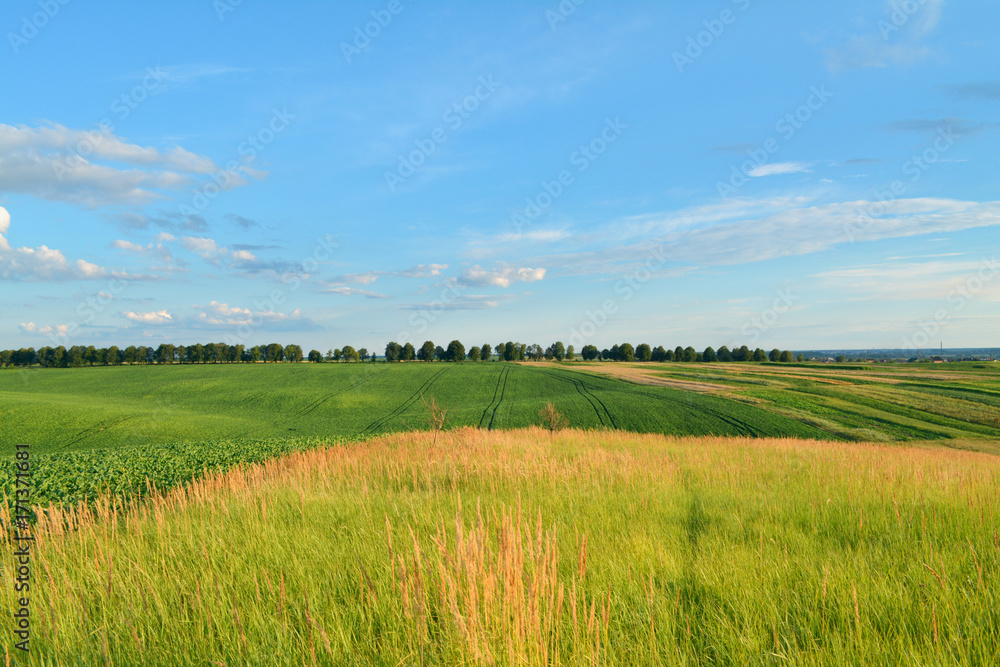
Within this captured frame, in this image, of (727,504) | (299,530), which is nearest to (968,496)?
(727,504)

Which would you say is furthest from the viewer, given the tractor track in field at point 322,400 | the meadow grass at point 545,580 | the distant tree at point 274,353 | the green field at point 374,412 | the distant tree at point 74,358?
the distant tree at point 274,353

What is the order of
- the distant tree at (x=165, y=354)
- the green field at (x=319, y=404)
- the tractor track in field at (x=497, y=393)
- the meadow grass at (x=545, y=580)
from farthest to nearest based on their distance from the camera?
the distant tree at (x=165, y=354), the tractor track in field at (x=497, y=393), the green field at (x=319, y=404), the meadow grass at (x=545, y=580)

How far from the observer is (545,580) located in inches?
108

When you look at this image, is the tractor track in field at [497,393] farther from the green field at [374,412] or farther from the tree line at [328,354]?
the tree line at [328,354]

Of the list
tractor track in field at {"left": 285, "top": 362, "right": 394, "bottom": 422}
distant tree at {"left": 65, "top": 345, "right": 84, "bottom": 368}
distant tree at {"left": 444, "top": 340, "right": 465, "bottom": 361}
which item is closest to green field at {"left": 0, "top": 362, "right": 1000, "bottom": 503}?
tractor track in field at {"left": 285, "top": 362, "right": 394, "bottom": 422}

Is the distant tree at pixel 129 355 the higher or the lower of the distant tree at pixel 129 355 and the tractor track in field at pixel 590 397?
the higher

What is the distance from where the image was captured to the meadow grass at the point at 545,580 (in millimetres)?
2881

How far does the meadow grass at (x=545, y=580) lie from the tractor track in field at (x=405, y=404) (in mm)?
29311

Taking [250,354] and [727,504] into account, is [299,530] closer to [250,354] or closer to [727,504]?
[727,504]

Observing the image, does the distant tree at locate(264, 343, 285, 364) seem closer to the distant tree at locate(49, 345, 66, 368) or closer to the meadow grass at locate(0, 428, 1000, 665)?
the distant tree at locate(49, 345, 66, 368)

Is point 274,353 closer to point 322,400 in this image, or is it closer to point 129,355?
point 129,355

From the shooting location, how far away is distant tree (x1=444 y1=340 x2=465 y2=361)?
411 feet

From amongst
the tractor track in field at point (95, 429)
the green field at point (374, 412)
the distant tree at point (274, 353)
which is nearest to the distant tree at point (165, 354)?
the distant tree at point (274, 353)

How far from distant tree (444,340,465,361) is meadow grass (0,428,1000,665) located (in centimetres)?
11784
